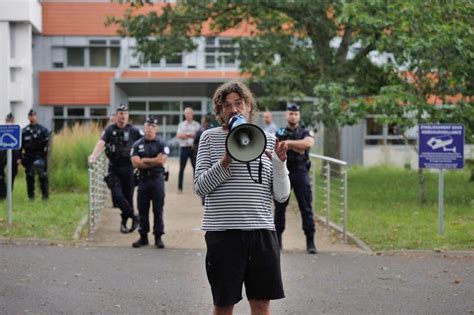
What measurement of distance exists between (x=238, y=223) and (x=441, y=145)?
8.27 meters

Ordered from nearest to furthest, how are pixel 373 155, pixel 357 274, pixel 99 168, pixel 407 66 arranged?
pixel 357 274, pixel 99 168, pixel 407 66, pixel 373 155

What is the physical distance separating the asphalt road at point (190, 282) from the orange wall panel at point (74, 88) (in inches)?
Answer: 1303

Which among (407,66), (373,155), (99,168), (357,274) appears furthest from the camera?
(373,155)

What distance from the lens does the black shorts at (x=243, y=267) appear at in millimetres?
5137

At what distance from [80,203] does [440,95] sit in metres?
7.30

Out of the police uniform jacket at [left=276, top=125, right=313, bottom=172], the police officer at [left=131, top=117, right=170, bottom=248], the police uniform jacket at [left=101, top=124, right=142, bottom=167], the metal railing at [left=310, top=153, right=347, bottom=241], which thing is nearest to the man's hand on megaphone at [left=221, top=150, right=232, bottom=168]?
the police uniform jacket at [left=276, top=125, right=313, bottom=172]

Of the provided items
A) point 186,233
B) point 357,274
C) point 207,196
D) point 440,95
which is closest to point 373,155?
point 440,95

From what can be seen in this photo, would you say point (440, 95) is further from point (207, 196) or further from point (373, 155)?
point (373, 155)

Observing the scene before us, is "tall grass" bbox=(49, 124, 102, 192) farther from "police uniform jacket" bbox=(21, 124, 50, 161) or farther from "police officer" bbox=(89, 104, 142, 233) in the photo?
"police officer" bbox=(89, 104, 142, 233)

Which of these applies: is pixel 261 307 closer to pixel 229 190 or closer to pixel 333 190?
pixel 229 190

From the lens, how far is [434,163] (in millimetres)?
12828

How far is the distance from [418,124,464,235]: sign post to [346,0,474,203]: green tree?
3198 mm

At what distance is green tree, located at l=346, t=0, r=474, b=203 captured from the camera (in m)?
15.8

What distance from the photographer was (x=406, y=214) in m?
15.5
